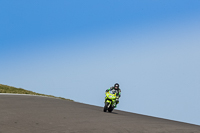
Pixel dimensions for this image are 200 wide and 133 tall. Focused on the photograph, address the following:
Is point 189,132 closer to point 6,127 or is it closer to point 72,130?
point 72,130

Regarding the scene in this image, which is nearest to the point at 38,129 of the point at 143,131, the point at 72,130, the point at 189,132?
the point at 72,130

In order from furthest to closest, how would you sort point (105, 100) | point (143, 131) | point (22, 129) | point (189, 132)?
point (105, 100) < point (189, 132) < point (143, 131) < point (22, 129)

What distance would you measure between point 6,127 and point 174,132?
572 centimetres

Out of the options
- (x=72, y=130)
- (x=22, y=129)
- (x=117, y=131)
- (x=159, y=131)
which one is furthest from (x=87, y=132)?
(x=159, y=131)

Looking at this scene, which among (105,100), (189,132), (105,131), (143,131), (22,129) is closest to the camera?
(22,129)

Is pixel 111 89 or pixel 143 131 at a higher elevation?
pixel 111 89

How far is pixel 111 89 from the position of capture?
1916cm

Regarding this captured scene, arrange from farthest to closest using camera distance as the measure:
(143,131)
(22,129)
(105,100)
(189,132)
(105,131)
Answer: (105,100) < (189,132) < (143,131) < (105,131) < (22,129)

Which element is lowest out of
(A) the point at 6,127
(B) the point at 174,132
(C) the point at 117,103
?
(A) the point at 6,127

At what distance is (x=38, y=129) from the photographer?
8883mm

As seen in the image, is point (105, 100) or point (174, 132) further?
point (105, 100)

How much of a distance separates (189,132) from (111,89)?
8.82 m

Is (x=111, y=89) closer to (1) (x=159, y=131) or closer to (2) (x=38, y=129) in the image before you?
(1) (x=159, y=131)

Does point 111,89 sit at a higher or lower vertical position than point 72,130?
higher
